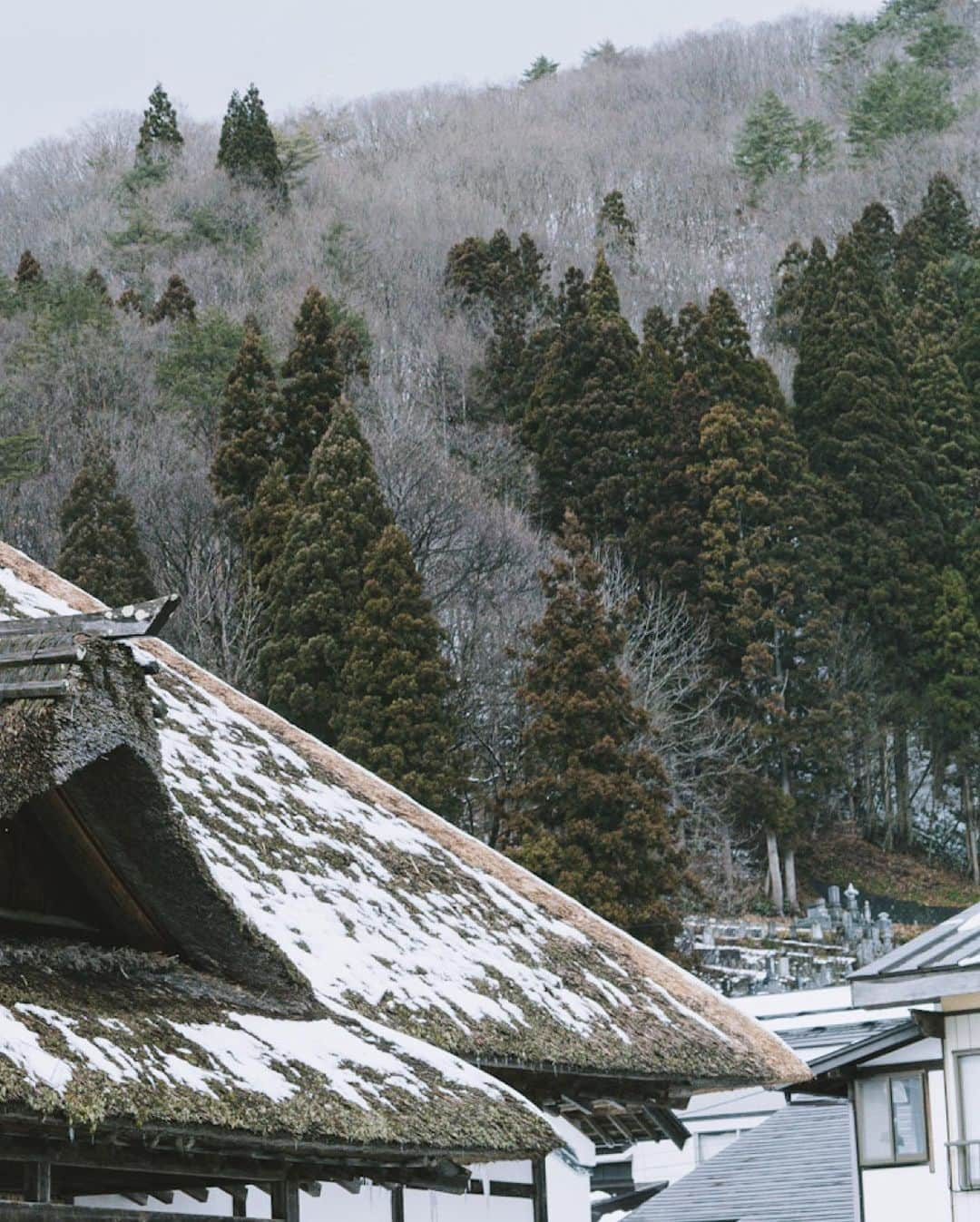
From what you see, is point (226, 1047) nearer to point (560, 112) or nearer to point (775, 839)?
point (775, 839)

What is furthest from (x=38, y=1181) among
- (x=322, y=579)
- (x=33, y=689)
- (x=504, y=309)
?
(x=504, y=309)

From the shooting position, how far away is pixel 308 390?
36.8 meters

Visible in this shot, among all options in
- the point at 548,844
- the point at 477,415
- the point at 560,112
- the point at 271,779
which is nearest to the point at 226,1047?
the point at 271,779

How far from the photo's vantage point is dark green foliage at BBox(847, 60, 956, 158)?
66.4 metres

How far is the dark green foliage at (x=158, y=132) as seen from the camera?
202 feet

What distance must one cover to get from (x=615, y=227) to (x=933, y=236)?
1566cm

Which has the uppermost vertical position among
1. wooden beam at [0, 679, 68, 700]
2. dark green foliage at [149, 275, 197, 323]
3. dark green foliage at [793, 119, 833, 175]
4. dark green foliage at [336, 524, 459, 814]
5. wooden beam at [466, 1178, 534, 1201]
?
dark green foliage at [793, 119, 833, 175]

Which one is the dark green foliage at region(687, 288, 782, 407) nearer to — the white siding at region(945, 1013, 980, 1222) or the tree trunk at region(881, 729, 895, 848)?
the tree trunk at region(881, 729, 895, 848)

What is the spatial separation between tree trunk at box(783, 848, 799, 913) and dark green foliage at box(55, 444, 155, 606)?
12609 millimetres

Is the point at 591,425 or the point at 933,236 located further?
the point at 933,236

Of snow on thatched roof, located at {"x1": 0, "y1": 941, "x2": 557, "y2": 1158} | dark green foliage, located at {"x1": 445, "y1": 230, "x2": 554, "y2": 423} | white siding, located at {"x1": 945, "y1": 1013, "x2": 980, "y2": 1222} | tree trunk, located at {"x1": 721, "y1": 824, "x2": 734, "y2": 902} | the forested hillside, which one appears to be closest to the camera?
snow on thatched roof, located at {"x1": 0, "y1": 941, "x2": 557, "y2": 1158}

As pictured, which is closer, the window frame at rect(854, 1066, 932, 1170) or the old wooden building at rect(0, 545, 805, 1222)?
the old wooden building at rect(0, 545, 805, 1222)

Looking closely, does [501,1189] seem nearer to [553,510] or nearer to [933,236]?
[553,510]

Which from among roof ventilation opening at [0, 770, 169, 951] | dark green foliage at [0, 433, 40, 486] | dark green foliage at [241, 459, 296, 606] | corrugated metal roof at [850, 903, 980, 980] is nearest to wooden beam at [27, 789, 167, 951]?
roof ventilation opening at [0, 770, 169, 951]
